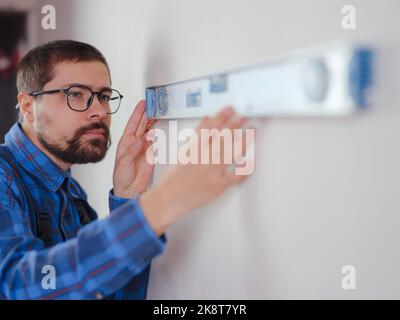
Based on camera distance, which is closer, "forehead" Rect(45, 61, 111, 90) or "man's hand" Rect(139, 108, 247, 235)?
"man's hand" Rect(139, 108, 247, 235)

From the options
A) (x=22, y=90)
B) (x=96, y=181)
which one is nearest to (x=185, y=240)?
(x=22, y=90)

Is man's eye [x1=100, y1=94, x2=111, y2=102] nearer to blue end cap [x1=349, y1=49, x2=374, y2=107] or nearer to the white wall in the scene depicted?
the white wall

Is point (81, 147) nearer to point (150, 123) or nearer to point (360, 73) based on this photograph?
point (150, 123)

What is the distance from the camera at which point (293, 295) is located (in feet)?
2.15

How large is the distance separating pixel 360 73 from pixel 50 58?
0.98 metres

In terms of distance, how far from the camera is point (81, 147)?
48.4 inches

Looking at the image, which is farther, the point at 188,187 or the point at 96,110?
the point at 96,110

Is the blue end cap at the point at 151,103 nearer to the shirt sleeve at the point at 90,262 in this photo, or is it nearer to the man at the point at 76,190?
the man at the point at 76,190

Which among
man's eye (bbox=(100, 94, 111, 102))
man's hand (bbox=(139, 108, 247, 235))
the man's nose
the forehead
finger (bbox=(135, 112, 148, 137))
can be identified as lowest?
man's hand (bbox=(139, 108, 247, 235))

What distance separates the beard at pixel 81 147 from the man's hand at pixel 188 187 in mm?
566

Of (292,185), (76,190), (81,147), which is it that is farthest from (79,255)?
(76,190)

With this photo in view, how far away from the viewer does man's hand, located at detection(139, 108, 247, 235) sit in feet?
2.20

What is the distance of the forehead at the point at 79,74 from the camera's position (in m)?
1.22
